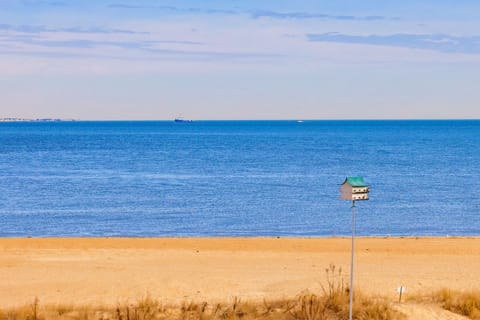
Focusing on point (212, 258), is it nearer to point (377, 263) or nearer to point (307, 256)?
point (307, 256)

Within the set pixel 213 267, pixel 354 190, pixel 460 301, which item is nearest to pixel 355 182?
pixel 354 190

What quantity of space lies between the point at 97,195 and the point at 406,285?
27663 millimetres

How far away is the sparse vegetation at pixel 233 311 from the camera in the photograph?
39.8 feet

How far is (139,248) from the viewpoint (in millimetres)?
22312

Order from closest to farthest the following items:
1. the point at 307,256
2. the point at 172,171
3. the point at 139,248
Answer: the point at 307,256 < the point at 139,248 < the point at 172,171

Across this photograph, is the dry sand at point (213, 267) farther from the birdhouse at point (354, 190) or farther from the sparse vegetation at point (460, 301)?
the birdhouse at point (354, 190)

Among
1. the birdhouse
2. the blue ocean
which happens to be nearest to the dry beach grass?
the birdhouse

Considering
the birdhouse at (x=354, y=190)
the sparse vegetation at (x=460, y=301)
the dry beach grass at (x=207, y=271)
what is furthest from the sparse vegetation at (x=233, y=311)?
the birdhouse at (x=354, y=190)

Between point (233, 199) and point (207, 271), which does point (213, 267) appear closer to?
point (207, 271)

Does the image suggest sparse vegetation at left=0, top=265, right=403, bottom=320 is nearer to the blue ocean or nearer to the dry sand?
the dry sand

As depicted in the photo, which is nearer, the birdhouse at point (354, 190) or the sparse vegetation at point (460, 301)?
the birdhouse at point (354, 190)

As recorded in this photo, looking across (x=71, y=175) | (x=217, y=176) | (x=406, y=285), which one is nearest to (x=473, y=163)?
(x=217, y=176)

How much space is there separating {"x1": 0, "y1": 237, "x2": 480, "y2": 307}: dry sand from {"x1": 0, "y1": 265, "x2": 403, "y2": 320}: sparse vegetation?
1.08 meters

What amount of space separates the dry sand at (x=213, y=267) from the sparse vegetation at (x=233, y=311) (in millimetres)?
1082
